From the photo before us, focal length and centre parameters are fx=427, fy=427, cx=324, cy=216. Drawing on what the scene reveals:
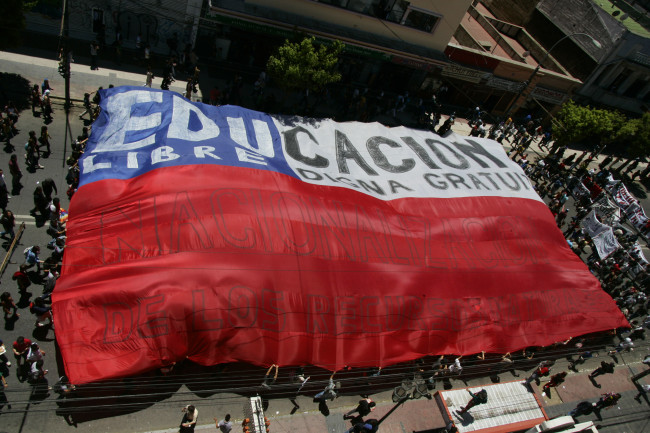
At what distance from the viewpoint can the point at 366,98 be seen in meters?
32.2

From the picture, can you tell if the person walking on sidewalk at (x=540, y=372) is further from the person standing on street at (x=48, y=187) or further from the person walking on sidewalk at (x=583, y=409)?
the person standing on street at (x=48, y=187)

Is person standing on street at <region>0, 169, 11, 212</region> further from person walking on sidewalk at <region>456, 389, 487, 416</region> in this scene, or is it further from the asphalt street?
person walking on sidewalk at <region>456, 389, 487, 416</region>

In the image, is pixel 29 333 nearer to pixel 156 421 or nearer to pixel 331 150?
pixel 156 421

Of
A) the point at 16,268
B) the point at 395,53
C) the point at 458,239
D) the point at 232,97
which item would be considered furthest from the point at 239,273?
the point at 395,53

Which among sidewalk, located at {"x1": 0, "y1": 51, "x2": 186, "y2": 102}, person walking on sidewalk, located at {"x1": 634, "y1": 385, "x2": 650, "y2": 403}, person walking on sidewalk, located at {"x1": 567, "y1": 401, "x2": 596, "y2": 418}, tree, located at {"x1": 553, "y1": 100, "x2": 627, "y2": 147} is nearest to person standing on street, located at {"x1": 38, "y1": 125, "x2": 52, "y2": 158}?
sidewalk, located at {"x1": 0, "y1": 51, "x2": 186, "y2": 102}

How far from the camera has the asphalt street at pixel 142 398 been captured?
40.3 ft

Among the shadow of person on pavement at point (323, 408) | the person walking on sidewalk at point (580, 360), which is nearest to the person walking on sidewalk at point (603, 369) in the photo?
the person walking on sidewalk at point (580, 360)

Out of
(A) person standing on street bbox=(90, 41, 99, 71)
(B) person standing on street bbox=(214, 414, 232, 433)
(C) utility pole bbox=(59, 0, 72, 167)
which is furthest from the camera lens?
(A) person standing on street bbox=(90, 41, 99, 71)

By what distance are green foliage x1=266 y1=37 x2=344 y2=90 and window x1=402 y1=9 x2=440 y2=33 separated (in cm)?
862

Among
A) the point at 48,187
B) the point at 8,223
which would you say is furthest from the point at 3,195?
the point at 8,223

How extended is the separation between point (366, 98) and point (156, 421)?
25.8 m

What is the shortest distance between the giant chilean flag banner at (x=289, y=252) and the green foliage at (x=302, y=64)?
4.17 metres

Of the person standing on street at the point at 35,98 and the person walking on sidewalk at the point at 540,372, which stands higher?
the person walking on sidewalk at the point at 540,372

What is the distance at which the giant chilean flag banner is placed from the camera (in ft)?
42.2
